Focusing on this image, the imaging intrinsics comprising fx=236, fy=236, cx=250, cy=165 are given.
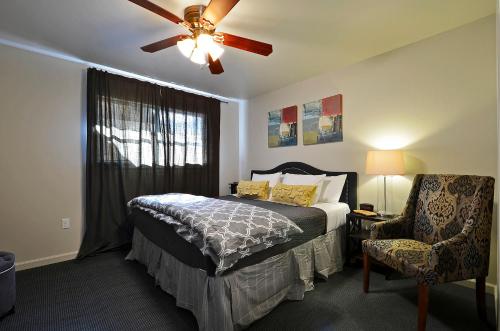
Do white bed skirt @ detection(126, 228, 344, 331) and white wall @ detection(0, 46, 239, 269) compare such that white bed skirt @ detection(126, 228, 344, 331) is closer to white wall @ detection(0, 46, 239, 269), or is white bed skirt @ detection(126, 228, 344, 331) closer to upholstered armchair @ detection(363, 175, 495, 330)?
upholstered armchair @ detection(363, 175, 495, 330)

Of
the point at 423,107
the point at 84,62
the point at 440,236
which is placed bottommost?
the point at 440,236

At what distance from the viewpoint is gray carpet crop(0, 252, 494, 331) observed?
169 centimetres

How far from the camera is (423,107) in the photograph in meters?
2.45

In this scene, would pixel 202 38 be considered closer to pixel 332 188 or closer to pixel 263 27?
pixel 263 27

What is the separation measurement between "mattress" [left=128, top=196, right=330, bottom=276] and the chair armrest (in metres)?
0.48

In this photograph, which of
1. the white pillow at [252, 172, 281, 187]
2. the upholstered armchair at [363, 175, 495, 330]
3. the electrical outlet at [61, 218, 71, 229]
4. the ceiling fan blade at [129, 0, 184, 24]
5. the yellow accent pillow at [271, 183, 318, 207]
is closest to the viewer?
the ceiling fan blade at [129, 0, 184, 24]

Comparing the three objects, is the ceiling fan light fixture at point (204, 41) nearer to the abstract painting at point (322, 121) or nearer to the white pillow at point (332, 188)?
the abstract painting at point (322, 121)

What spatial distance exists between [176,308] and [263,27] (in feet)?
8.32

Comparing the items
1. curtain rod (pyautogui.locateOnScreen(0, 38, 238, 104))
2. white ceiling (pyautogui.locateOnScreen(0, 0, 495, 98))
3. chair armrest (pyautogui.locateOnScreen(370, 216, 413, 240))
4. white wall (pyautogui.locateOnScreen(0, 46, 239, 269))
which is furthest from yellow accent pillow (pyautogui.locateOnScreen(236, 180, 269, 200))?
white wall (pyautogui.locateOnScreen(0, 46, 239, 269))

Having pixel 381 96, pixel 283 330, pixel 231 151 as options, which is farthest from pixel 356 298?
pixel 231 151

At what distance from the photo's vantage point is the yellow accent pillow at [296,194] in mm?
2682

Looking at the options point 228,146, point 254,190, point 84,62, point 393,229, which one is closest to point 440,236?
point 393,229

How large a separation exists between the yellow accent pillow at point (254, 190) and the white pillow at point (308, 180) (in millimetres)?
325

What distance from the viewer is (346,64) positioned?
2998mm
